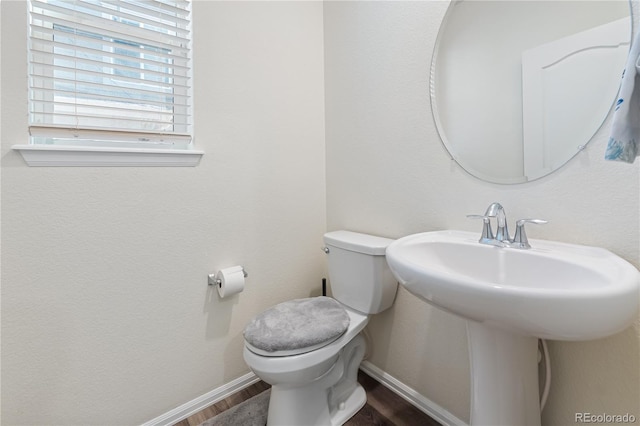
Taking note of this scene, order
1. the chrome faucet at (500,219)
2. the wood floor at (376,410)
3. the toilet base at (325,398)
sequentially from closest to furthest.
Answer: the chrome faucet at (500,219), the toilet base at (325,398), the wood floor at (376,410)

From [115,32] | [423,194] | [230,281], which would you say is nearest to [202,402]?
[230,281]

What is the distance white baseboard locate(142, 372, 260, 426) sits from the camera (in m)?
1.28

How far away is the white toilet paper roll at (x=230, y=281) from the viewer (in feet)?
4.39

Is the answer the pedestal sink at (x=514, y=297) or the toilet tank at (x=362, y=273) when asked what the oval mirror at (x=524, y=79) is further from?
the toilet tank at (x=362, y=273)

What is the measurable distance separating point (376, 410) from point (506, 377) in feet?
2.34

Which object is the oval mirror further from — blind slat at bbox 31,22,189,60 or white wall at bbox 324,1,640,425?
blind slat at bbox 31,22,189,60

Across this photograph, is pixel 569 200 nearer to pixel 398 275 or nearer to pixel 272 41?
pixel 398 275

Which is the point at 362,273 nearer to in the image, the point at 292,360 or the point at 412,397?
the point at 292,360

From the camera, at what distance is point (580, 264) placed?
2.39ft

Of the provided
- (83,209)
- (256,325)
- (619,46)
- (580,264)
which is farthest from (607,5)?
(83,209)

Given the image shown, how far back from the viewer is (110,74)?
1.13 metres

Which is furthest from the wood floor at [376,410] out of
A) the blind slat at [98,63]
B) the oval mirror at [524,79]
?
the blind slat at [98,63]

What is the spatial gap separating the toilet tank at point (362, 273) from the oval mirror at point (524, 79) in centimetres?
52

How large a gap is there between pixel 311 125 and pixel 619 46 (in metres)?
1.27
